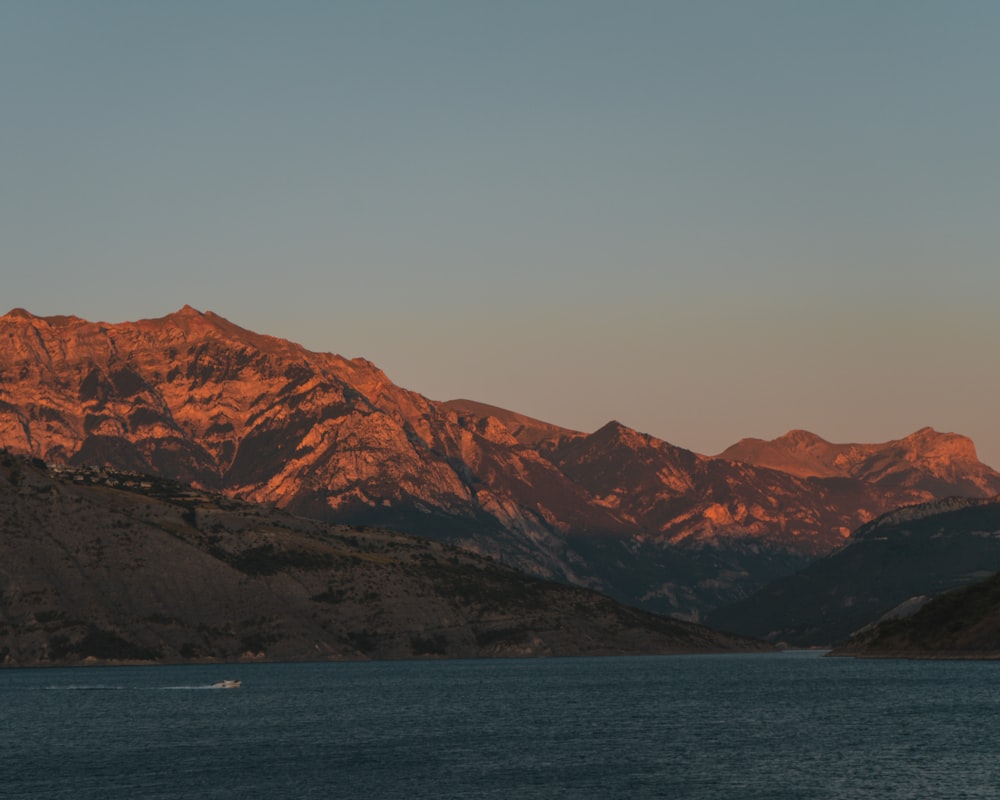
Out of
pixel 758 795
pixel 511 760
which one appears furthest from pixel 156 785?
pixel 758 795

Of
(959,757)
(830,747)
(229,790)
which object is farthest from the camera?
(830,747)

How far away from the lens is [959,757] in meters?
166

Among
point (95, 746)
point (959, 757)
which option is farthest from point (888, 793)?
point (95, 746)

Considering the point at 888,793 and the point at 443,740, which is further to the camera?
the point at 443,740

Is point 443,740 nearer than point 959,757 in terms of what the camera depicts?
No

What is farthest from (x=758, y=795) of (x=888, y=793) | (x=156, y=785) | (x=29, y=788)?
(x=29, y=788)

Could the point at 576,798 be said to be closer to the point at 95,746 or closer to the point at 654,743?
the point at 654,743

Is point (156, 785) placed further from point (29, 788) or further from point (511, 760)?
point (511, 760)

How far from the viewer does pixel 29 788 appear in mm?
152375

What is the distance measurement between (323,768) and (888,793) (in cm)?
6399

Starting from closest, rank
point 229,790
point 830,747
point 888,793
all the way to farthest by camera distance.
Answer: point 888,793 < point 229,790 < point 830,747

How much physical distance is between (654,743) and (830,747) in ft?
74.9

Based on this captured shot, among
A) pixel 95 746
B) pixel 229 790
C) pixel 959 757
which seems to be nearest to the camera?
pixel 229 790

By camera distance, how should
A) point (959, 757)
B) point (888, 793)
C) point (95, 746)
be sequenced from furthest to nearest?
1. point (95, 746)
2. point (959, 757)
3. point (888, 793)
